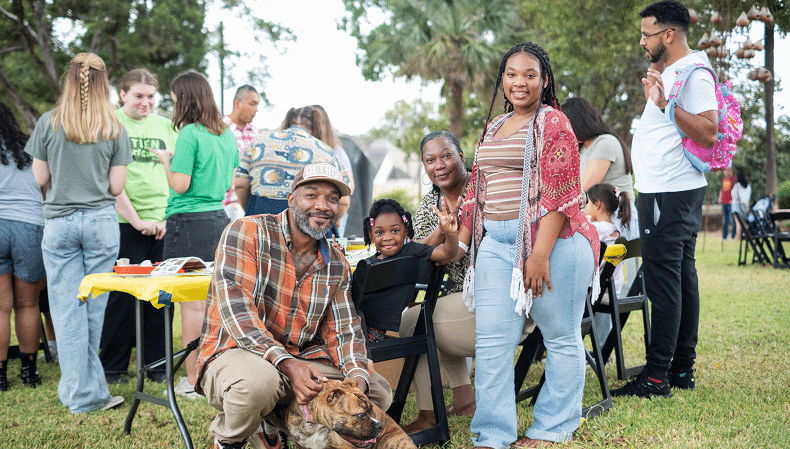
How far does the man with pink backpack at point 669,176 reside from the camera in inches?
131

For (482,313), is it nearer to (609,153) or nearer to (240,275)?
(240,275)

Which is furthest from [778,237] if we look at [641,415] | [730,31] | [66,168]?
[66,168]

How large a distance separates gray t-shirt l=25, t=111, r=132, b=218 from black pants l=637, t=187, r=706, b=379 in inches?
135

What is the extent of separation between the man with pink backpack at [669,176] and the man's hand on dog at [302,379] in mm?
2163

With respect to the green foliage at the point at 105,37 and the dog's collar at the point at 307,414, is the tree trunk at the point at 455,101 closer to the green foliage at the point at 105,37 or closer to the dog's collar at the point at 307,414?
the green foliage at the point at 105,37

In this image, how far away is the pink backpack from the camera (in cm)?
333

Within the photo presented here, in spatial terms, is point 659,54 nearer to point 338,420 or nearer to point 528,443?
point 528,443

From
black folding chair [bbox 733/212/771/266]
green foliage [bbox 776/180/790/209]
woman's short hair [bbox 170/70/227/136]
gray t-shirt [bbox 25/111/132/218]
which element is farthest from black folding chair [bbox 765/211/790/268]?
gray t-shirt [bbox 25/111/132/218]

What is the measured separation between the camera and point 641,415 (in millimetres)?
3260

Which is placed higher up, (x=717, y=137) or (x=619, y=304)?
(x=717, y=137)

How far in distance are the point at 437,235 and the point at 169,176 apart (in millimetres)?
1938

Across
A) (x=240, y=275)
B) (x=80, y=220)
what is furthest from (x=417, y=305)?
(x=80, y=220)

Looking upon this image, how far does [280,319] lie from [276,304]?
0.23 ft

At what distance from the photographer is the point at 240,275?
249 centimetres
